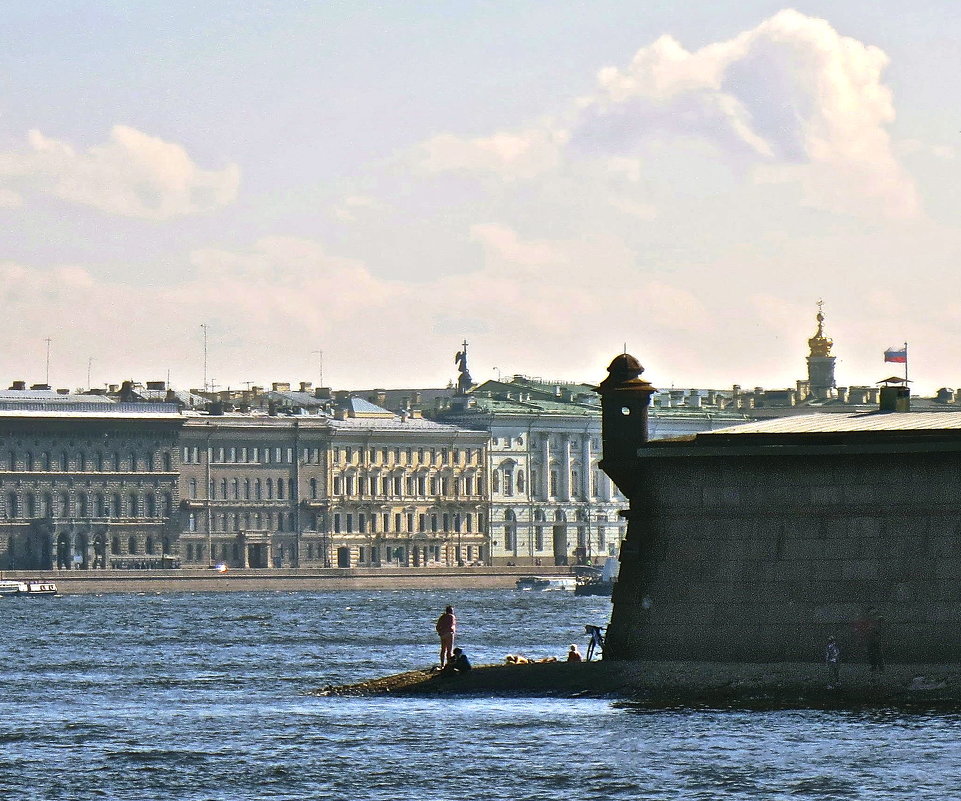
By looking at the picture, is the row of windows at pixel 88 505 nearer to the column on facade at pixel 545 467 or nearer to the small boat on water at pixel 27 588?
the small boat on water at pixel 27 588

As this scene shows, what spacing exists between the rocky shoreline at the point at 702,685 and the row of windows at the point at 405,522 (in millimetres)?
106145

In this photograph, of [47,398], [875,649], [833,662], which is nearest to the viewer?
[833,662]

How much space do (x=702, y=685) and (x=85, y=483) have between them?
100 m

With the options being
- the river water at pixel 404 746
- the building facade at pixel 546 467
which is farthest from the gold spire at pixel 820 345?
the river water at pixel 404 746

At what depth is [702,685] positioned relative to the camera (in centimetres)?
4166

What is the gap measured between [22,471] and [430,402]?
38188mm

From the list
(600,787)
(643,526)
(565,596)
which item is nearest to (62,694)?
(643,526)

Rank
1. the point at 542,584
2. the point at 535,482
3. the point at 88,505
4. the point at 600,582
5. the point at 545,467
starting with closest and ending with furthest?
the point at 600,582, the point at 542,584, the point at 88,505, the point at 545,467, the point at 535,482

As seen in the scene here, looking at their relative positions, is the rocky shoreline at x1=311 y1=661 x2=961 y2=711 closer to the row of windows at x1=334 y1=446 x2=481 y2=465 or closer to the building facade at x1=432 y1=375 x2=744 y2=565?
the row of windows at x1=334 y1=446 x2=481 y2=465

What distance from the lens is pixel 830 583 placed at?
42375 mm

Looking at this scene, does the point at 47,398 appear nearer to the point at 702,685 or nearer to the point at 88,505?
the point at 88,505

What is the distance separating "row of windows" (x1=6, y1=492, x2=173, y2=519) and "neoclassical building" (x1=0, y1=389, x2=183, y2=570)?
44mm

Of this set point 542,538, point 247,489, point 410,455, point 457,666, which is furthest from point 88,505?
point 457,666

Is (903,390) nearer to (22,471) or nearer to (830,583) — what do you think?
(830,583)
